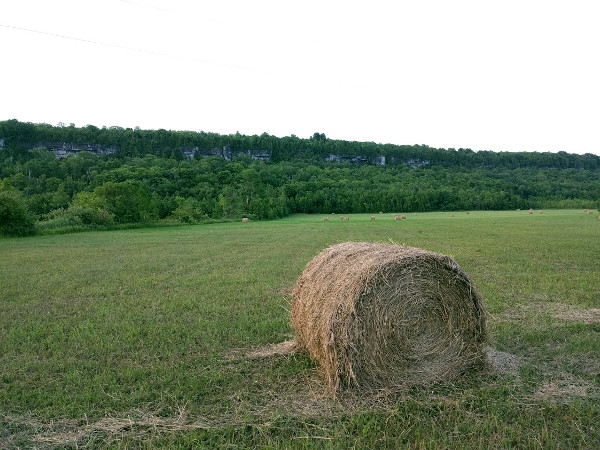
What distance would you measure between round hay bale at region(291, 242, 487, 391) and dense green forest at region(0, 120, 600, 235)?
32500mm

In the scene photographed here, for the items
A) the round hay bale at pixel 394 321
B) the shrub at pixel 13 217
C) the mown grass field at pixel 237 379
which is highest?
the round hay bale at pixel 394 321

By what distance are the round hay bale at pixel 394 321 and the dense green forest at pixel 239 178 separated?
107ft

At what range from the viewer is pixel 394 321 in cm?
595

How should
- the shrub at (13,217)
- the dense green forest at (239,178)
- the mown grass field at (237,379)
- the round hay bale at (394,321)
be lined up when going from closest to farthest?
the mown grass field at (237,379), the round hay bale at (394,321), the shrub at (13,217), the dense green forest at (239,178)

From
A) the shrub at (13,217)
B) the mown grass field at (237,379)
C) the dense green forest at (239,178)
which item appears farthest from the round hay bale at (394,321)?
the dense green forest at (239,178)

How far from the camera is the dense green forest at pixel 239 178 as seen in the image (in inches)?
1859

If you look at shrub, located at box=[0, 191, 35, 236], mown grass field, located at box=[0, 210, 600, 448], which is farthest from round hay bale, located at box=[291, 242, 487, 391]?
shrub, located at box=[0, 191, 35, 236]

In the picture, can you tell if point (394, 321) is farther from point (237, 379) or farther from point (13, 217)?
point (13, 217)

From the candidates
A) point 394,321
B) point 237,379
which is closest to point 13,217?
point 237,379

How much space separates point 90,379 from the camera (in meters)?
6.00

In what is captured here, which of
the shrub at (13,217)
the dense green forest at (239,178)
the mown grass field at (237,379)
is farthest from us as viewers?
the dense green forest at (239,178)

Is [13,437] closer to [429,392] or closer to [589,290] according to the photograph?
[429,392]

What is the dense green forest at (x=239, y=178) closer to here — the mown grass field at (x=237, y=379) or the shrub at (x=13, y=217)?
the shrub at (x=13, y=217)

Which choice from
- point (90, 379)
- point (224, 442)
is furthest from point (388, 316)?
point (90, 379)
